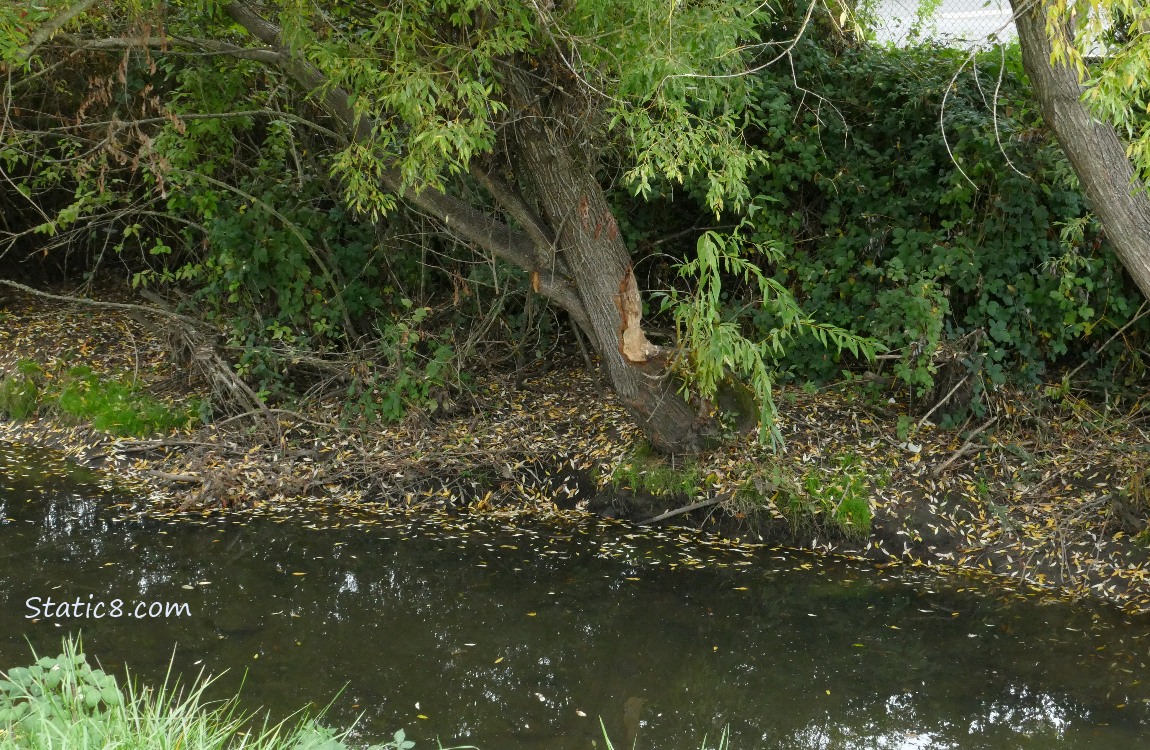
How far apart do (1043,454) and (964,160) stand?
85.9 inches

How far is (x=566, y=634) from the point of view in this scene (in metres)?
5.58

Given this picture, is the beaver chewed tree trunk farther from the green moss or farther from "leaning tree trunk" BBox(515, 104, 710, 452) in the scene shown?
the green moss

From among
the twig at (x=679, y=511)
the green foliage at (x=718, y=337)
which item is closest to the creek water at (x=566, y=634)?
the twig at (x=679, y=511)

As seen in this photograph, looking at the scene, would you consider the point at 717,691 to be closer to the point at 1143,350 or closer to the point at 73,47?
the point at 1143,350

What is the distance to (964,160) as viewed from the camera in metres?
7.52

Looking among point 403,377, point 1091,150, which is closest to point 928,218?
point 1091,150

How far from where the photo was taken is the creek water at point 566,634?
4.74m

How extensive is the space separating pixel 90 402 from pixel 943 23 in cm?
843

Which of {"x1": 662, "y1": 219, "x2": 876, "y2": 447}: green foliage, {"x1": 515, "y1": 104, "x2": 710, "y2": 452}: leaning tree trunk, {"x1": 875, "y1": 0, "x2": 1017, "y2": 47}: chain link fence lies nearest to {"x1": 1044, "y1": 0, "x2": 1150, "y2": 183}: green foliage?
{"x1": 662, "y1": 219, "x2": 876, "y2": 447}: green foliage

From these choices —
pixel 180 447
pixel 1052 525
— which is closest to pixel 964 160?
pixel 1052 525

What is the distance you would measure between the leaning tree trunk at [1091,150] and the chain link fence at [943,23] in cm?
284

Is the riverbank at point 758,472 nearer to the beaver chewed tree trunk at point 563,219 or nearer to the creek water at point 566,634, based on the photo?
the creek water at point 566,634

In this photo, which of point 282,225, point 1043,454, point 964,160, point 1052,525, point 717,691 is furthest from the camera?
point 282,225

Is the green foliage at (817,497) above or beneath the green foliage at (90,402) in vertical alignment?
above
